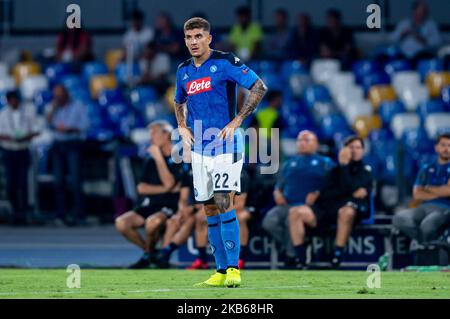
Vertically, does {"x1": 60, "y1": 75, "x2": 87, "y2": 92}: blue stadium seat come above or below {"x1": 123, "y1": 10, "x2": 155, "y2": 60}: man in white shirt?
below

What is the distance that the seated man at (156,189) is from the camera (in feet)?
48.0

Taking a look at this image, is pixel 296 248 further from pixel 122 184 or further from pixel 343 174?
pixel 122 184

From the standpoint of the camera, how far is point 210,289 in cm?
1049

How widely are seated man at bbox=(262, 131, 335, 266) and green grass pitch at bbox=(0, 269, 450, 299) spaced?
1.41 metres

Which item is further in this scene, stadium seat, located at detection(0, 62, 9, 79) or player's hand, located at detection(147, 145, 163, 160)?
stadium seat, located at detection(0, 62, 9, 79)

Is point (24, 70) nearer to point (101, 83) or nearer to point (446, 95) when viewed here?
point (101, 83)

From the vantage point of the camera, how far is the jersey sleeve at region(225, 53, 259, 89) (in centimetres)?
1075

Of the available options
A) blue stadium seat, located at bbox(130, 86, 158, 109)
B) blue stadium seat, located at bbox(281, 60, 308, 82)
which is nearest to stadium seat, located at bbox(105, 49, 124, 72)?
blue stadium seat, located at bbox(130, 86, 158, 109)

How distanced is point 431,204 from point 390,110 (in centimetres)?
651

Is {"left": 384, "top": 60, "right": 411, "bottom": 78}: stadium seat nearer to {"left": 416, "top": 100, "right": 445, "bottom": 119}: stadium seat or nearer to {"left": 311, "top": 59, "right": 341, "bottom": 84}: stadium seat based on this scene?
{"left": 311, "top": 59, "right": 341, "bottom": 84}: stadium seat

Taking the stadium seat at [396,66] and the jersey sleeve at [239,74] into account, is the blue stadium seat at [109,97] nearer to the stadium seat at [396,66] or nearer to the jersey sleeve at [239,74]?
the stadium seat at [396,66]

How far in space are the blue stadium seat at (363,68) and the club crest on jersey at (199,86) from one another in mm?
10963

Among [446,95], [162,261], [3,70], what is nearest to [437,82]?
[446,95]
